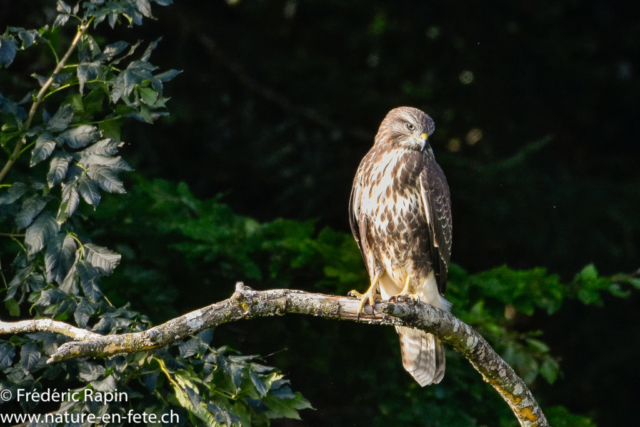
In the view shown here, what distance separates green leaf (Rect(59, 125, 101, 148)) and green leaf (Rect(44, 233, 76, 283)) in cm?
36

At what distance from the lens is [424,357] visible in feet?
13.9

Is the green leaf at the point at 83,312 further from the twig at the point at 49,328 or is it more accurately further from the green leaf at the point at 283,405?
the green leaf at the point at 283,405

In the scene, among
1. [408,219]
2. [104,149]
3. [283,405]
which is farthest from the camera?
[408,219]

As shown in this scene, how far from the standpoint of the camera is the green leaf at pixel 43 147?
287 cm

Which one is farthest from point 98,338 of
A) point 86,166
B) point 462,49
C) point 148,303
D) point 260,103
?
point 462,49

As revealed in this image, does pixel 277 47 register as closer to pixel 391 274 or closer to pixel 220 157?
pixel 220 157

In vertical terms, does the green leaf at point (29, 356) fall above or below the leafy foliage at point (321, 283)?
below

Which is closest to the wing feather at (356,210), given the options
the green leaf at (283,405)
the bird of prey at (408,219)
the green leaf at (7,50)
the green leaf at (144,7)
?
the bird of prey at (408,219)

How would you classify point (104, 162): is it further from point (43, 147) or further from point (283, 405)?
point (283, 405)

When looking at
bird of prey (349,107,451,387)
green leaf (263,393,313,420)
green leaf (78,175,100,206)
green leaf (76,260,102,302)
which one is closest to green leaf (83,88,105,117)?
green leaf (78,175,100,206)

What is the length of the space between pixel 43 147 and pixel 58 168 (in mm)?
104

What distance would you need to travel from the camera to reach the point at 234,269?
4.53m

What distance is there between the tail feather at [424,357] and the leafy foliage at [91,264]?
1.31 m

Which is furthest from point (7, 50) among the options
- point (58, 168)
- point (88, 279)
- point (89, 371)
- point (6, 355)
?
point (89, 371)
